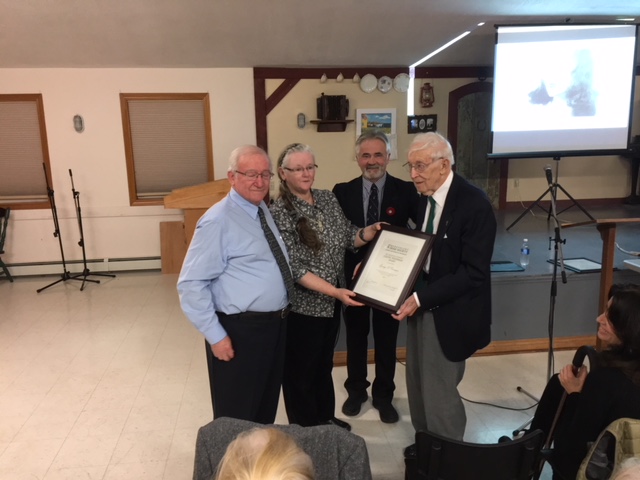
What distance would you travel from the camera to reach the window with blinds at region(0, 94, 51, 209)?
5.31 meters

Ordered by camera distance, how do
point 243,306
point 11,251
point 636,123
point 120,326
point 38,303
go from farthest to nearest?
1. point 636,123
2. point 11,251
3. point 38,303
4. point 120,326
5. point 243,306

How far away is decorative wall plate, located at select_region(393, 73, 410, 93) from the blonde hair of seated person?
535 cm

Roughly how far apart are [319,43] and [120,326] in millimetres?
3378

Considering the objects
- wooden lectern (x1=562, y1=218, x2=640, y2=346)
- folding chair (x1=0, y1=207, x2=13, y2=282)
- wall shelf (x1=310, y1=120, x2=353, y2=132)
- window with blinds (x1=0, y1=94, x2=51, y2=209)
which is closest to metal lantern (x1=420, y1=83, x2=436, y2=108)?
wall shelf (x1=310, y1=120, x2=353, y2=132)

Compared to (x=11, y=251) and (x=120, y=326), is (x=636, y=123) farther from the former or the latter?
(x=11, y=251)

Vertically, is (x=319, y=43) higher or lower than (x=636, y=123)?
higher

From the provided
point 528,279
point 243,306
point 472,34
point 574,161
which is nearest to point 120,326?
point 243,306

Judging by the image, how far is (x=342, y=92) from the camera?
5.71 meters

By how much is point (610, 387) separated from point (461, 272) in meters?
0.61

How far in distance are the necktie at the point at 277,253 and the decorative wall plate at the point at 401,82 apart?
433 centimetres

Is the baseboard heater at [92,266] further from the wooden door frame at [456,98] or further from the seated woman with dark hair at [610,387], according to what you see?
the seated woman with dark hair at [610,387]

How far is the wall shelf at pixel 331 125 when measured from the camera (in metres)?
5.65

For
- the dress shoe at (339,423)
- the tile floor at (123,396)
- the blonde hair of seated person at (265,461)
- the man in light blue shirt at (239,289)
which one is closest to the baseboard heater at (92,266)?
the tile floor at (123,396)

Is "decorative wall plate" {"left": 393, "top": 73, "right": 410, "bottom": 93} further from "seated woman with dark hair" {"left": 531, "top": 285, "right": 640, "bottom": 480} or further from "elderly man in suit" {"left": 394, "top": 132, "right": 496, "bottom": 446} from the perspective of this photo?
"seated woman with dark hair" {"left": 531, "top": 285, "right": 640, "bottom": 480}
